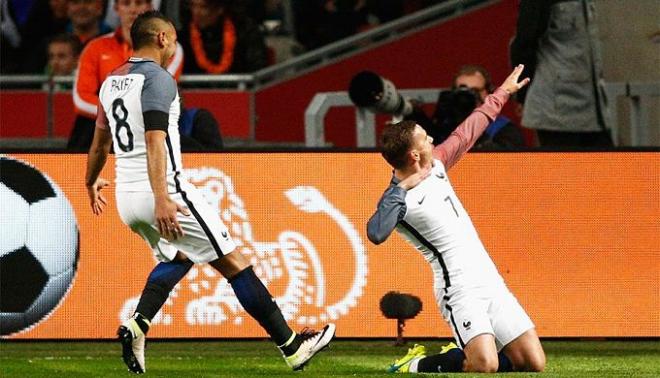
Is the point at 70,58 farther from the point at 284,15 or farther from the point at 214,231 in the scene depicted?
the point at 214,231

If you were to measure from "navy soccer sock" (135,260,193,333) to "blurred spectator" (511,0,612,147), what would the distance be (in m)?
3.13

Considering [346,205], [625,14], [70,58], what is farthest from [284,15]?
[346,205]

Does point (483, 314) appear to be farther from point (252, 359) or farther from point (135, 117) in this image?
point (135, 117)

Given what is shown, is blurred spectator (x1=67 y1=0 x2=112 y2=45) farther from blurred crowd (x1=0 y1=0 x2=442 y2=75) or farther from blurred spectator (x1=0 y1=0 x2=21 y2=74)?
blurred spectator (x1=0 y1=0 x2=21 y2=74)

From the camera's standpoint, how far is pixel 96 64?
1261 centimetres

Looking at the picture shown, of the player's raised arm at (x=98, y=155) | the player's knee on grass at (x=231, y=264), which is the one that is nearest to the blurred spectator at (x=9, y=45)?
the player's raised arm at (x=98, y=155)

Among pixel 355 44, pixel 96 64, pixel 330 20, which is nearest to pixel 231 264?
pixel 96 64

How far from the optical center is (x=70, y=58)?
14844 millimetres

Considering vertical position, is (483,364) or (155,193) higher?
(155,193)

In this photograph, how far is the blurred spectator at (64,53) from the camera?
14.7m

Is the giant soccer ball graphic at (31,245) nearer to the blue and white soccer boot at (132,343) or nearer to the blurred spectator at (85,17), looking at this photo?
the blue and white soccer boot at (132,343)

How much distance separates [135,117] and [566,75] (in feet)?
12.2

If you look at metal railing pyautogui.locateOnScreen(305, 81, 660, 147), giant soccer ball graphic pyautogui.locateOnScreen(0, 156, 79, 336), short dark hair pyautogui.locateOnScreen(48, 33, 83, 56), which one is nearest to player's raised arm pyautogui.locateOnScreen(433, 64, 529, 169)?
giant soccer ball graphic pyautogui.locateOnScreen(0, 156, 79, 336)

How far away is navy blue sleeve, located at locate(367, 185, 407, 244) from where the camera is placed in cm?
893
